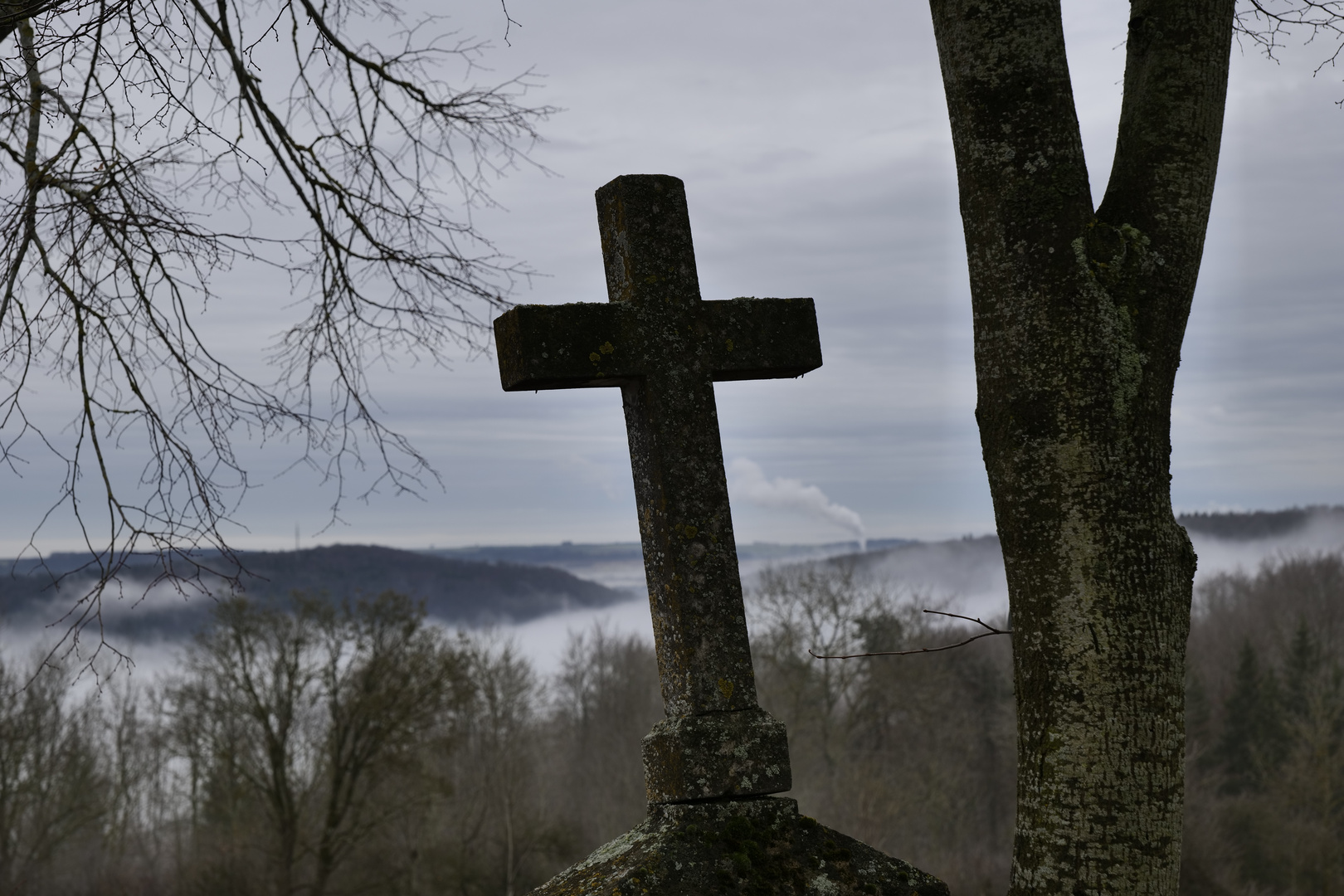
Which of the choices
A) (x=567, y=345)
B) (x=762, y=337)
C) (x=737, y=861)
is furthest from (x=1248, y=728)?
(x=567, y=345)

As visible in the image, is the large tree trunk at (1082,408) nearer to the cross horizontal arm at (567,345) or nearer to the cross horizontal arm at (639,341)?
the cross horizontal arm at (639,341)

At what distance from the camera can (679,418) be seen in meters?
3.35

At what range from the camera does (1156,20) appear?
3.29 meters

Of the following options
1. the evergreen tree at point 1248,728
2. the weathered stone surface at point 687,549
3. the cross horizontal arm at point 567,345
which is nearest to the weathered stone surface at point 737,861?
the weathered stone surface at point 687,549

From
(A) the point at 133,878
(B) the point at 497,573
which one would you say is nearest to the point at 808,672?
(A) the point at 133,878

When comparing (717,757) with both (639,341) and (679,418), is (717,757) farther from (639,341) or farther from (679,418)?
(639,341)

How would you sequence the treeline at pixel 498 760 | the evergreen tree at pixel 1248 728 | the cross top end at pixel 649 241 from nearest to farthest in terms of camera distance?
the cross top end at pixel 649 241 → the treeline at pixel 498 760 → the evergreen tree at pixel 1248 728

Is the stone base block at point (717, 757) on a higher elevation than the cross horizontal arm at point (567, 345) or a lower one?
lower

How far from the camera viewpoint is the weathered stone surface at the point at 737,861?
9.28 feet

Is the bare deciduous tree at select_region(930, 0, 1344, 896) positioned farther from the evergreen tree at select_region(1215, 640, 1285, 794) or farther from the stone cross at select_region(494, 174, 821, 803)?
the evergreen tree at select_region(1215, 640, 1285, 794)

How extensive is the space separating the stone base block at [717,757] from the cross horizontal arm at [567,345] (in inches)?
38.8

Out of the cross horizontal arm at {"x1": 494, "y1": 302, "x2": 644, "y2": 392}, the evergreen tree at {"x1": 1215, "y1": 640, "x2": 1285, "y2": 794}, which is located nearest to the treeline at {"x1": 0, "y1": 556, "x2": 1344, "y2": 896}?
the evergreen tree at {"x1": 1215, "y1": 640, "x2": 1285, "y2": 794}

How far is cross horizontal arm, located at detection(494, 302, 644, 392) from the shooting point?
3.22 metres

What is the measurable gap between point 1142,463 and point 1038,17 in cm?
120
